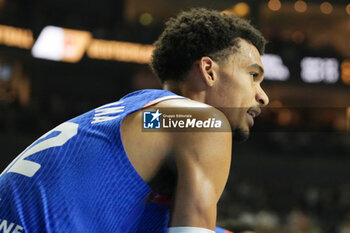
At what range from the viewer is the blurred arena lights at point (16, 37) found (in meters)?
13.4

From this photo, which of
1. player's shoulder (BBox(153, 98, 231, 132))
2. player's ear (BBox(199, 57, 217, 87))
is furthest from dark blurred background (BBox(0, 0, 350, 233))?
player's shoulder (BBox(153, 98, 231, 132))

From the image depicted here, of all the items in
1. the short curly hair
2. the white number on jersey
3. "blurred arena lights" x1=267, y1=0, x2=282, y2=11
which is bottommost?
"blurred arena lights" x1=267, y1=0, x2=282, y2=11

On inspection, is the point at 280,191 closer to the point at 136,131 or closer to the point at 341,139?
the point at 341,139

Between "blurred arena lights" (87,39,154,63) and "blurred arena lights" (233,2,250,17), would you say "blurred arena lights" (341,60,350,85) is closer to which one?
"blurred arena lights" (233,2,250,17)

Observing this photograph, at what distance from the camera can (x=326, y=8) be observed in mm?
19391

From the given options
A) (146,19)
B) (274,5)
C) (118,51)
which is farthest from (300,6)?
(118,51)

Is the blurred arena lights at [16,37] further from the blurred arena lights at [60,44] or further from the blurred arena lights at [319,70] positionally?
the blurred arena lights at [319,70]

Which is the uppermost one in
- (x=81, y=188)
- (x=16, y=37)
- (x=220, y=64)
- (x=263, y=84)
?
(x=220, y=64)

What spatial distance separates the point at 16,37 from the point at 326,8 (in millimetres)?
12005

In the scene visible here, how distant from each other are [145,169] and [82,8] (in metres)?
16.3

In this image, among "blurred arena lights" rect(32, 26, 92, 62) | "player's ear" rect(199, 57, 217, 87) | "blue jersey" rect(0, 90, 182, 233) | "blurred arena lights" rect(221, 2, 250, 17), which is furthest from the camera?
"blurred arena lights" rect(221, 2, 250, 17)

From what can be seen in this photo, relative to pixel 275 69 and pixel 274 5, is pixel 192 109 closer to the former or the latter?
pixel 275 69

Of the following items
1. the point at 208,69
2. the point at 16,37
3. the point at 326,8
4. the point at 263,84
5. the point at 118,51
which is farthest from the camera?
the point at 326,8

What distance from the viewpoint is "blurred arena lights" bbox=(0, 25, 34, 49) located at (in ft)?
43.9
